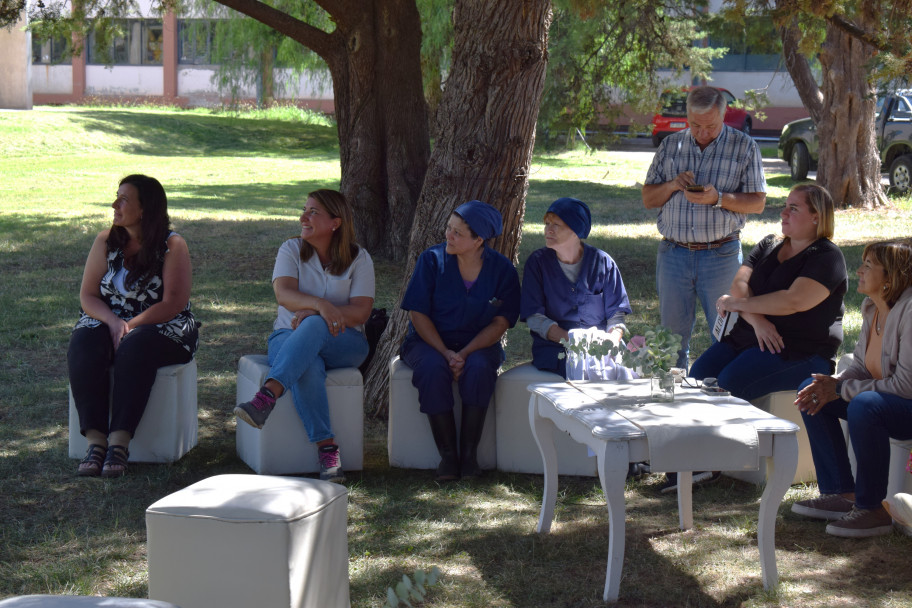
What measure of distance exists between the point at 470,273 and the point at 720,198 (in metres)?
1.37

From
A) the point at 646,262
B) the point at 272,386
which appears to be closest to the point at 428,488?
the point at 272,386

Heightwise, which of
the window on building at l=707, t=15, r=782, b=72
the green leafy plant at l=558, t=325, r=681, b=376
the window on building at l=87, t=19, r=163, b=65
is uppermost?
the window on building at l=87, t=19, r=163, b=65

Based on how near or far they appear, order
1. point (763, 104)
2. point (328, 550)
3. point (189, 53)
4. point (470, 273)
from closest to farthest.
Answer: point (328, 550)
point (470, 273)
point (763, 104)
point (189, 53)

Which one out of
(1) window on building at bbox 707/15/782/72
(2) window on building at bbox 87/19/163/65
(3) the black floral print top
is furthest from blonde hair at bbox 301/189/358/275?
(2) window on building at bbox 87/19/163/65

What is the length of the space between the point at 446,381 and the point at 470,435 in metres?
0.30

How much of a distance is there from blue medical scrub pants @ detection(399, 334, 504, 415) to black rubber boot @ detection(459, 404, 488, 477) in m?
0.04

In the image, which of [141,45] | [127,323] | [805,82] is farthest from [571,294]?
[141,45]

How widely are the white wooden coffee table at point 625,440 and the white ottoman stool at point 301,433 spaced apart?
1284mm

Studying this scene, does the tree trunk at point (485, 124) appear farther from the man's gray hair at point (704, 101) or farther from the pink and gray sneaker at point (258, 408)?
the pink and gray sneaker at point (258, 408)

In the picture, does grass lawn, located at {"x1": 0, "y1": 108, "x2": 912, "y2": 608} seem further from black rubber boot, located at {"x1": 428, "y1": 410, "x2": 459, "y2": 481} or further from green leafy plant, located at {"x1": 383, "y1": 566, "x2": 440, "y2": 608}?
green leafy plant, located at {"x1": 383, "y1": 566, "x2": 440, "y2": 608}

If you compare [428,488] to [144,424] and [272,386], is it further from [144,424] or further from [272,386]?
[144,424]

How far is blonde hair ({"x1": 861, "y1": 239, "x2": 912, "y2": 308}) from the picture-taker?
4508 millimetres

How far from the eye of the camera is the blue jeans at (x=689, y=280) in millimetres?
5707

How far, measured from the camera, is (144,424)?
17.7 feet
